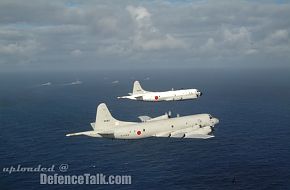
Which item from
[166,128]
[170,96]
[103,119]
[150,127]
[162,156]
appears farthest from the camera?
[170,96]

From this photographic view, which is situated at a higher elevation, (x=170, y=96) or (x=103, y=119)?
(x=170, y=96)

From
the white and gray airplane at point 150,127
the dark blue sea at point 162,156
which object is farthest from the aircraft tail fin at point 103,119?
the dark blue sea at point 162,156

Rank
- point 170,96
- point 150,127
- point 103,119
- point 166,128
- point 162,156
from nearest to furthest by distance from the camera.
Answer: point 103,119
point 150,127
point 166,128
point 162,156
point 170,96

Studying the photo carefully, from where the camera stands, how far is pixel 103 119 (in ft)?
316

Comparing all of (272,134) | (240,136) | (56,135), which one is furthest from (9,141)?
(272,134)

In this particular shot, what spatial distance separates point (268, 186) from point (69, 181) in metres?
59.1

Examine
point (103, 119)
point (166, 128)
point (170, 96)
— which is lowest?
point (166, 128)

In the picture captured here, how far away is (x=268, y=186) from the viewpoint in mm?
90688

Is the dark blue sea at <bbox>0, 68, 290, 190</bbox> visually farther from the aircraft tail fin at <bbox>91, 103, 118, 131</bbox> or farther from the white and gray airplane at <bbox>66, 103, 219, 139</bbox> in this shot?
the aircraft tail fin at <bbox>91, 103, 118, 131</bbox>

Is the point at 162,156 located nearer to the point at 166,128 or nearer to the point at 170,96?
the point at 166,128

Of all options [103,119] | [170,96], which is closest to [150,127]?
[103,119]

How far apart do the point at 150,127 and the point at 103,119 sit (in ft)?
49.1

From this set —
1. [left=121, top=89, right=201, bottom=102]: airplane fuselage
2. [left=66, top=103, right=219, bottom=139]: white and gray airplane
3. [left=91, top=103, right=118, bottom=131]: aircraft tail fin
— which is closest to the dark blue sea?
[left=66, top=103, right=219, bottom=139]: white and gray airplane

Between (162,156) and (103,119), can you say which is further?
A: (162,156)
